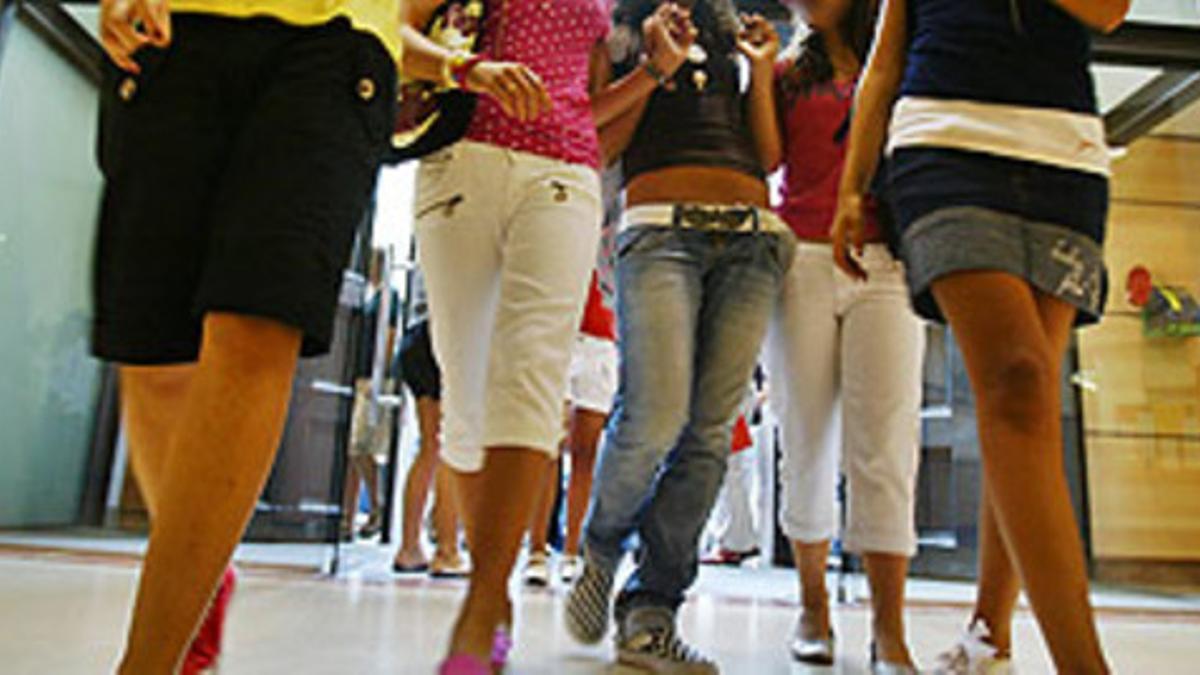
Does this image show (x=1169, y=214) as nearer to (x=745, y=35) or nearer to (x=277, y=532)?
(x=745, y=35)

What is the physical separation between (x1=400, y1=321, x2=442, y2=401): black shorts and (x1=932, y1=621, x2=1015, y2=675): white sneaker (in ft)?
7.05

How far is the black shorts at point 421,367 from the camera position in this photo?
331cm

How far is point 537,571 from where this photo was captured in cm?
320

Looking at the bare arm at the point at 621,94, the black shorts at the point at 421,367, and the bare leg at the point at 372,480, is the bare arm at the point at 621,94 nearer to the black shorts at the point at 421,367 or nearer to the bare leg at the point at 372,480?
the black shorts at the point at 421,367

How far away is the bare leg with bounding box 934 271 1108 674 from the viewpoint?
3.32ft

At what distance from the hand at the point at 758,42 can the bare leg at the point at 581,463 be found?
1651 millimetres

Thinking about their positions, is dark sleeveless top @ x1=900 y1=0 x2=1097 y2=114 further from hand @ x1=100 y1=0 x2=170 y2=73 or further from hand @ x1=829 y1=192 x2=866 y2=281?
hand @ x1=100 y1=0 x2=170 y2=73

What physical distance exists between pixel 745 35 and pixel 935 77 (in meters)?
0.84

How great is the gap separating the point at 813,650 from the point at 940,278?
95cm

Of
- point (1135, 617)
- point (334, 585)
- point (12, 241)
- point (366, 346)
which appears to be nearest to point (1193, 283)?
point (1135, 617)

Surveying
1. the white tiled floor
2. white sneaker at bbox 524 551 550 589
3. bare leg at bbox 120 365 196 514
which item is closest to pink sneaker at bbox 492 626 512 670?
the white tiled floor

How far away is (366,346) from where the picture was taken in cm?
367

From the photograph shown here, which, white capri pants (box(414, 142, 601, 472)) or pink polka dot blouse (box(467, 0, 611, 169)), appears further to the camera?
pink polka dot blouse (box(467, 0, 611, 169))

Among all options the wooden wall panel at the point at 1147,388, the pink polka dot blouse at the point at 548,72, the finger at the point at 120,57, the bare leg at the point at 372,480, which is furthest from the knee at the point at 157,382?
the wooden wall panel at the point at 1147,388
